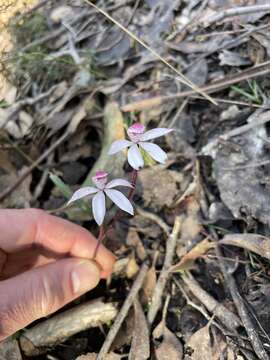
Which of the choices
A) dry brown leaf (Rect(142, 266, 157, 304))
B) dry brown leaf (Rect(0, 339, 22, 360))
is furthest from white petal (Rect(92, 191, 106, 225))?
dry brown leaf (Rect(0, 339, 22, 360))

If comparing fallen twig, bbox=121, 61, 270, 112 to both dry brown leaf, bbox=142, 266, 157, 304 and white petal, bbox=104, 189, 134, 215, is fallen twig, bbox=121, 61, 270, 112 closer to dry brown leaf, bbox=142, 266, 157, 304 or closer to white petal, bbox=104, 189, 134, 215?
dry brown leaf, bbox=142, 266, 157, 304

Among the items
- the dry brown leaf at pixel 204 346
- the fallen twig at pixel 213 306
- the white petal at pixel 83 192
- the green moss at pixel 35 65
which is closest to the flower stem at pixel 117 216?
the white petal at pixel 83 192

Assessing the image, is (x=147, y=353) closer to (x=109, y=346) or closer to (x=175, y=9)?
(x=109, y=346)

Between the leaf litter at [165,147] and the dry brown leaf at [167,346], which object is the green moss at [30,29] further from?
the dry brown leaf at [167,346]

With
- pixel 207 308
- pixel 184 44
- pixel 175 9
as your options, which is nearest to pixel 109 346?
pixel 207 308

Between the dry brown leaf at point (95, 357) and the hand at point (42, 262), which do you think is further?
the dry brown leaf at point (95, 357)

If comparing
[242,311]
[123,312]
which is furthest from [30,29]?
[242,311]
